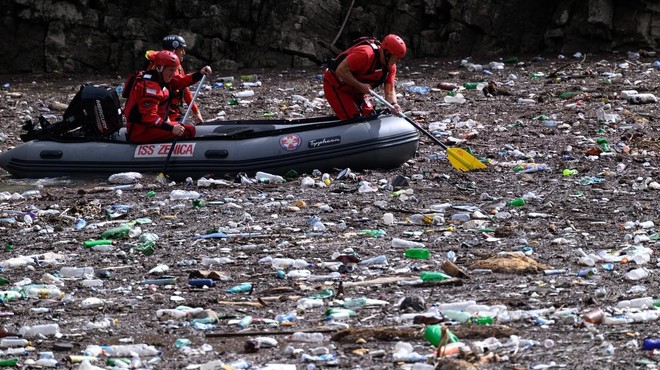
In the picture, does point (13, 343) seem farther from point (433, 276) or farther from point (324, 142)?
point (324, 142)

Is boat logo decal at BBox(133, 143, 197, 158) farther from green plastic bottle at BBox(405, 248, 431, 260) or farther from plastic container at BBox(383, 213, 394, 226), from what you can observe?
green plastic bottle at BBox(405, 248, 431, 260)

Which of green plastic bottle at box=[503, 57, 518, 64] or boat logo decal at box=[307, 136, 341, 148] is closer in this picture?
boat logo decal at box=[307, 136, 341, 148]

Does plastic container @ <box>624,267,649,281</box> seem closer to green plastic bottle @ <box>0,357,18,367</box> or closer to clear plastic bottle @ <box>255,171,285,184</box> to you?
green plastic bottle @ <box>0,357,18,367</box>

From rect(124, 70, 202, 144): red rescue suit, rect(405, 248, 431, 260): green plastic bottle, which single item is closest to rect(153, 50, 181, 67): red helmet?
rect(124, 70, 202, 144): red rescue suit

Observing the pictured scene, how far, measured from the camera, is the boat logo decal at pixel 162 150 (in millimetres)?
10547

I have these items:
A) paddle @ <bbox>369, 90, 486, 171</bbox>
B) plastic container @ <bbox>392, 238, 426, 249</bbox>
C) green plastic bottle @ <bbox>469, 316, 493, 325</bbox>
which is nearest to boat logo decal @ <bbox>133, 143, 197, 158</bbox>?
paddle @ <bbox>369, 90, 486, 171</bbox>

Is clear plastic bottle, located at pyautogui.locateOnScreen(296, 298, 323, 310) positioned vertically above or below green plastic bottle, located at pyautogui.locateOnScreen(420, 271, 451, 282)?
below

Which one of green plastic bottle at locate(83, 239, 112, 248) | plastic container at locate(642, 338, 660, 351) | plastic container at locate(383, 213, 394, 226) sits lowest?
green plastic bottle at locate(83, 239, 112, 248)

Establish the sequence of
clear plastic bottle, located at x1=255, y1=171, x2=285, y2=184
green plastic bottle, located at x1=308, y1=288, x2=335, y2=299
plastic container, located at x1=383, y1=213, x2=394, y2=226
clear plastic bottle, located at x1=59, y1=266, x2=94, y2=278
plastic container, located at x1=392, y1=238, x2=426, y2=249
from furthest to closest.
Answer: clear plastic bottle, located at x1=255, y1=171, x2=285, y2=184
plastic container, located at x1=383, y1=213, x2=394, y2=226
plastic container, located at x1=392, y1=238, x2=426, y2=249
clear plastic bottle, located at x1=59, y1=266, x2=94, y2=278
green plastic bottle, located at x1=308, y1=288, x2=335, y2=299

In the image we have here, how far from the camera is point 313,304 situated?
19.9ft

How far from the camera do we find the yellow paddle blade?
34.3ft

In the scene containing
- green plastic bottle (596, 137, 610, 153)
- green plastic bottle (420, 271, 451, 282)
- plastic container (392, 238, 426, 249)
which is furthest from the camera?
green plastic bottle (596, 137, 610, 153)

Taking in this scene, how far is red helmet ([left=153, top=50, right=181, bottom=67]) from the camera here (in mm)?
10609

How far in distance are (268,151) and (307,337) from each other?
16.5 ft
